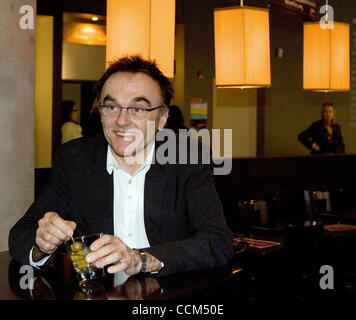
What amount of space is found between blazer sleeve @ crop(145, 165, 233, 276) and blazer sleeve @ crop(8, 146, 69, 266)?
46cm

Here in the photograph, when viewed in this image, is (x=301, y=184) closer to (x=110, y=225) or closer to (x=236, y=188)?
(x=236, y=188)

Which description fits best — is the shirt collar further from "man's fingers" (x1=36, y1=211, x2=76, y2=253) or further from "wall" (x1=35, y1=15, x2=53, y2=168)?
"wall" (x1=35, y1=15, x2=53, y2=168)

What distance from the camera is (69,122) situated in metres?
→ 8.00

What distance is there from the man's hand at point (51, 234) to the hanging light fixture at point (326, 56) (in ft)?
12.8

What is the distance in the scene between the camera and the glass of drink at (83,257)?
1.81 m

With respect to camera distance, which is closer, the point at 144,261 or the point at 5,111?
the point at 144,261

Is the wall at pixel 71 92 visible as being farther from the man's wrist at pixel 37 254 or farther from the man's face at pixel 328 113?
the man's wrist at pixel 37 254

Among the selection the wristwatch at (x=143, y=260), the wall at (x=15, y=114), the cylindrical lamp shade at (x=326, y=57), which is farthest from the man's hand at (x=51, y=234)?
the cylindrical lamp shade at (x=326, y=57)

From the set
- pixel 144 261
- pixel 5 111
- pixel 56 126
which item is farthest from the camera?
pixel 56 126

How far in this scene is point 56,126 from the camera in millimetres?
7105

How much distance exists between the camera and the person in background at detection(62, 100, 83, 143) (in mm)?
7914

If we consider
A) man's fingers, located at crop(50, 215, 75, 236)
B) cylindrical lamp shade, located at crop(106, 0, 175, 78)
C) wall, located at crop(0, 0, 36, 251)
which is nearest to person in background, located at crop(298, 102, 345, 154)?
cylindrical lamp shade, located at crop(106, 0, 175, 78)
